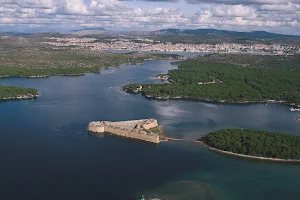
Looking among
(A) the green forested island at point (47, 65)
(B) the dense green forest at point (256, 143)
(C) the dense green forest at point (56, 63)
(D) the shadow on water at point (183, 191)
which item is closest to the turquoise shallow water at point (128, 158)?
(D) the shadow on water at point (183, 191)

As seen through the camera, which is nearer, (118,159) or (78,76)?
(118,159)

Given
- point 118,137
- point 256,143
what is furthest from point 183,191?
point 118,137

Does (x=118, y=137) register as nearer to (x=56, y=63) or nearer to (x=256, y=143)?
(x=256, y=143)

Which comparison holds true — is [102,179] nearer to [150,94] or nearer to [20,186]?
[20,186]

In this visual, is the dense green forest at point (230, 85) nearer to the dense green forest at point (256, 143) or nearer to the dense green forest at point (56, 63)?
the dense green forest at point (256, 143)

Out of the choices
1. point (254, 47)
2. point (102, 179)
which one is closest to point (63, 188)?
point (102, 179)

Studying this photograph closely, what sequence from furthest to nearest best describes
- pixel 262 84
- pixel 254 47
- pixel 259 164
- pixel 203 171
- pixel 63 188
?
pixel 254 47
pixel 262 84
pixel 259 164
pixel 203 171
pixel 63 188
